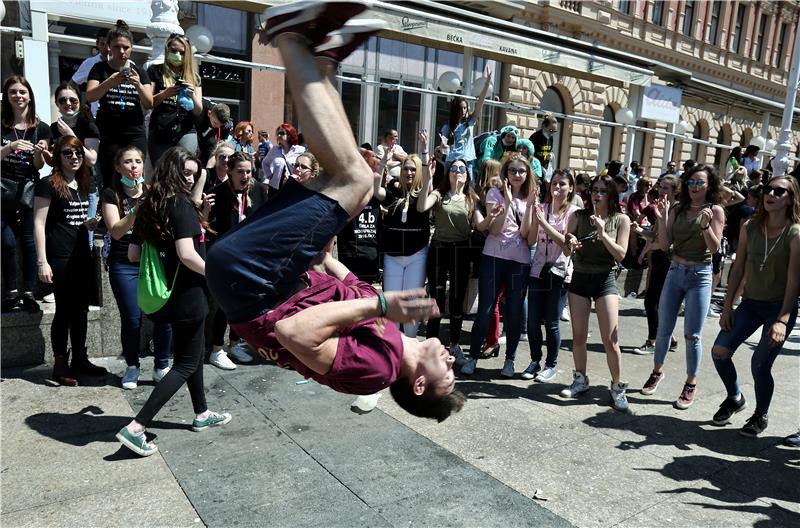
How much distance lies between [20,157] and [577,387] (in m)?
5.59

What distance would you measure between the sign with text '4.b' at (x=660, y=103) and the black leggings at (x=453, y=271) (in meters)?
9.63

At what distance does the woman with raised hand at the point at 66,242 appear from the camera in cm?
519

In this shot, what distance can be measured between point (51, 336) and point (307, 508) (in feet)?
10.7

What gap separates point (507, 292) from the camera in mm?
6215

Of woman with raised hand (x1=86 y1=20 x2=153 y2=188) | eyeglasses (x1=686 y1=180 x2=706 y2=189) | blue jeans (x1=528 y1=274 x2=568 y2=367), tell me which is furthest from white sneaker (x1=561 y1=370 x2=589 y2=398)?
woman with raised hand (x1=86 y1=20 x2=153 y2=188)

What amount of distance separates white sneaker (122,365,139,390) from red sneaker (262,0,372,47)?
3890 millimetres

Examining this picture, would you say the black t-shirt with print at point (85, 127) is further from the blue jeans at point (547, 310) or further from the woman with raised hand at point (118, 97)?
the blue jeans at point (547, 310)

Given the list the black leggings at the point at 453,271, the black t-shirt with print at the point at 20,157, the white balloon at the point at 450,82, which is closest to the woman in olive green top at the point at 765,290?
the black leggings at the point at 453,271

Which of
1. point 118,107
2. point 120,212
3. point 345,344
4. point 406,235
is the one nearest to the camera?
point 345,344

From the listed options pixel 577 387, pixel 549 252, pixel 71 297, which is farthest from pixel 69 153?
pixel 577 387

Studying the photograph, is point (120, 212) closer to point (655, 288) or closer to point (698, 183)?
point (698, 183)

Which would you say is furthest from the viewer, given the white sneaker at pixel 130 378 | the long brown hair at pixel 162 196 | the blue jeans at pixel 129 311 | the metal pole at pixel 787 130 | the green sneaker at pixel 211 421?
the metal pole at pixel 787 130

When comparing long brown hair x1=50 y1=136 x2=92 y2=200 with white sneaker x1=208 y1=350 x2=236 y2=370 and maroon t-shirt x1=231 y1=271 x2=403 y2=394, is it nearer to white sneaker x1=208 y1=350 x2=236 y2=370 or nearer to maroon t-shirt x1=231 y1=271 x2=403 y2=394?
white sneaker x1=208 y1=350 x2=236 y2=370

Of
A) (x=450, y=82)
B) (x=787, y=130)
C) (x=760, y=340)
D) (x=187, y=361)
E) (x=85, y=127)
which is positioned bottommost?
(x=187, y=361)
